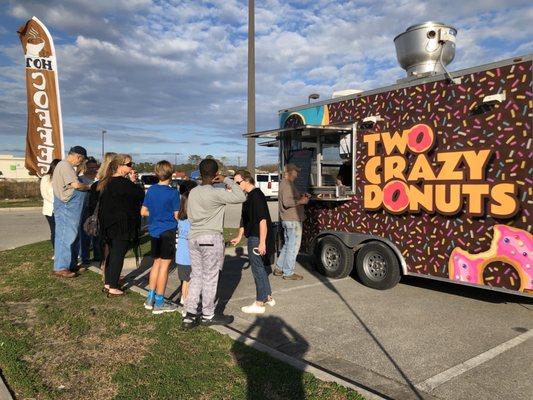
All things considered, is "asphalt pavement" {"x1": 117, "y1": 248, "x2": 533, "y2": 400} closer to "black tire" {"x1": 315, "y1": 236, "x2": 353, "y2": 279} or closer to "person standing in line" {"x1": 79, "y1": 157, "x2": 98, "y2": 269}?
"black tire" {"x1": 315, "y1": 236, "x2": 353, "y2": 279}

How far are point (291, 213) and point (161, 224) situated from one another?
2.43 metres

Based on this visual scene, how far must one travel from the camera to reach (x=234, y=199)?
4.50 m

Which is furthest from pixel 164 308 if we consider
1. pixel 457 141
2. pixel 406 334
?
pixel 457 141

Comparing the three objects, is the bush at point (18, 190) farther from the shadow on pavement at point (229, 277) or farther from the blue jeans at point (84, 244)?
the shadow on pavement at point (229, 277)

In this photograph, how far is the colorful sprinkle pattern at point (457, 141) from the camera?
4.82 metres

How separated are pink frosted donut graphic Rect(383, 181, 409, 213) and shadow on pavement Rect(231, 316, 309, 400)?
2.25 m

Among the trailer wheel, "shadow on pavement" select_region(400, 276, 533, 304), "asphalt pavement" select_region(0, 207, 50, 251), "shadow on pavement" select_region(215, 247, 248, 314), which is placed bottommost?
"shadow on pavement" select_region(215, 247, 248, 314)

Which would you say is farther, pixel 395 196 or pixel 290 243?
pixel 290 243

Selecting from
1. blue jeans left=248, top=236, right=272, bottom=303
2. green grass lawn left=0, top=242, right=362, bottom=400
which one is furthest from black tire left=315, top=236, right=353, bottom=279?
green grass lawn left=0, top=242, right=362, bottom=400

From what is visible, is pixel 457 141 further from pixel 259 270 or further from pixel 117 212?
pixel 117 212

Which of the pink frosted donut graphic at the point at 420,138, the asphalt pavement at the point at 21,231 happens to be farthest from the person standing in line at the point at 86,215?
the pink frosted donut graphic at the point at 420,138

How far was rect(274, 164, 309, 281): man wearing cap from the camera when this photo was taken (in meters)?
6.86

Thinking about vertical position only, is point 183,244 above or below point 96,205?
below

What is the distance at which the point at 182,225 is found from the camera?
515 centimetres
